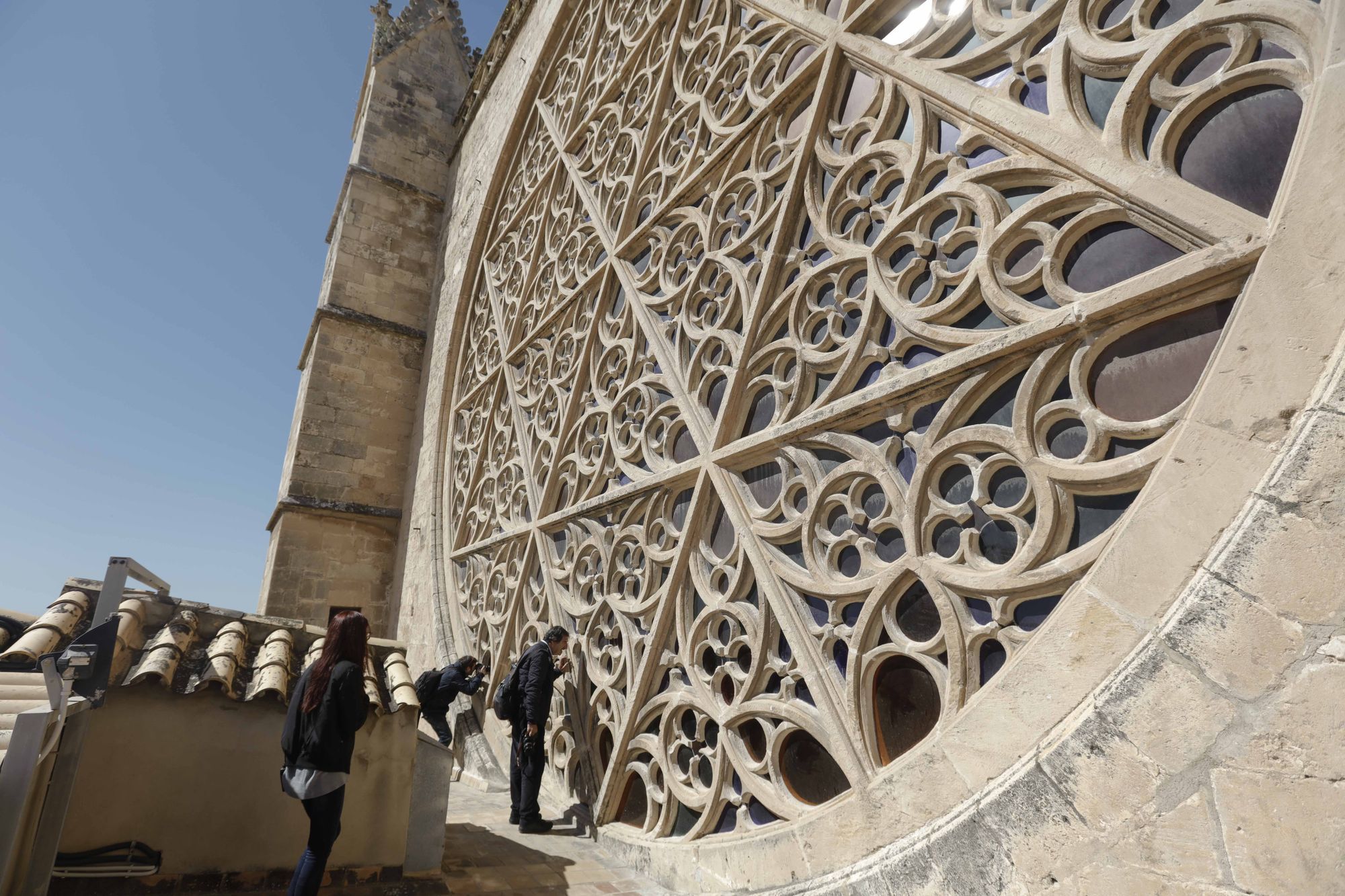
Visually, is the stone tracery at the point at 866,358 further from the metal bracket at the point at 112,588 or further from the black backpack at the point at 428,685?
the metal bracket at the point at 112,588

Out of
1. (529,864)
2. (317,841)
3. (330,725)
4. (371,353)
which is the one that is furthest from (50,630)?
(371,353)

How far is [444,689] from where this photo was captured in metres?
4.64

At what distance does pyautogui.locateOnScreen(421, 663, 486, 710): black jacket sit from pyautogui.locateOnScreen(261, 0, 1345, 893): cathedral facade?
31 cm

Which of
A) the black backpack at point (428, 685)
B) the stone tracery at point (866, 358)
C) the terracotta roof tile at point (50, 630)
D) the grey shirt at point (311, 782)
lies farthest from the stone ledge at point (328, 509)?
the grey shirt at point (311, 782)

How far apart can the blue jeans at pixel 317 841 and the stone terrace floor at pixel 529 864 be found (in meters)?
0.62

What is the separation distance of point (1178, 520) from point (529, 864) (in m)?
2.91

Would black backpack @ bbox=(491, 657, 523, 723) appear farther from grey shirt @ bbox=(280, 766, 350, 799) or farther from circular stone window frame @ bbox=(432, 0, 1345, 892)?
circular stone window frame @ bbox=(432, 0, 1345, 892)

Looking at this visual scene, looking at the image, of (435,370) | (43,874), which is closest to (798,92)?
(43,874)

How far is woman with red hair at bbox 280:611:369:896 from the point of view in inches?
87.6

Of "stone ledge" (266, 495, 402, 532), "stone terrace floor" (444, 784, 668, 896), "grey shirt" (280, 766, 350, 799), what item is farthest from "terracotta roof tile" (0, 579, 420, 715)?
"stone ledge" (266, 495, 402, 532)

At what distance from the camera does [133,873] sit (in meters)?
2.36

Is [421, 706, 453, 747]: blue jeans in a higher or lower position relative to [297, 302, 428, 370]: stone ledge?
lower

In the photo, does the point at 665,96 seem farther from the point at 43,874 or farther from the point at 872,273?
the point at 43,874

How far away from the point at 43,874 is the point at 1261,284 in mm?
3495
